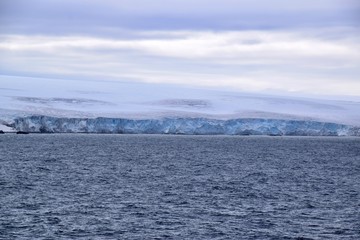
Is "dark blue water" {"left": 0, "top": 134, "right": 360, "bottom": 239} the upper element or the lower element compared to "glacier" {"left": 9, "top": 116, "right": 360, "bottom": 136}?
lower

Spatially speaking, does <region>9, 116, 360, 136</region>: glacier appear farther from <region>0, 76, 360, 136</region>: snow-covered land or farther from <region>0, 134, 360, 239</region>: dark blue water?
<region>0, 134, 360, 239</region>: dark blue water

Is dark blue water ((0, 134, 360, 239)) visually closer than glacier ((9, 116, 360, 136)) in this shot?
Yes

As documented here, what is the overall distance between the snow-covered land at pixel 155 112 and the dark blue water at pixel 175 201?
56.4m

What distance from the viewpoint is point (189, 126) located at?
11556 cm

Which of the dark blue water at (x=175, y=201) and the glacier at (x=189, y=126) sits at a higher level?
the glacier at (x=189, y=126)

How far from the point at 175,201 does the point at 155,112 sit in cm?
9775

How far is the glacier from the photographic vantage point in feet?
363

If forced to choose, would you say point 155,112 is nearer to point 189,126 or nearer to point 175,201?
point 189,126

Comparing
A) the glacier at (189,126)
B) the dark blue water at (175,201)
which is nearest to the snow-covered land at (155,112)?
the glacier at (189,126)

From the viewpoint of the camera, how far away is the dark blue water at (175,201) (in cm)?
2469

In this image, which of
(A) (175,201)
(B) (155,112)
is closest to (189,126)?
(B) (155,112)

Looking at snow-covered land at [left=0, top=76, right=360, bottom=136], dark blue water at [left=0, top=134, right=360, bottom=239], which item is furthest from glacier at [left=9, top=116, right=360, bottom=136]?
dark blue water at [left=0, top=134, right=360, bottom=239]

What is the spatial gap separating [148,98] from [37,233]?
13061 centimetres

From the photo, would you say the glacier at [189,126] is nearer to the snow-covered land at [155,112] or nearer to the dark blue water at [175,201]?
the snow-covered land at [155,112]
